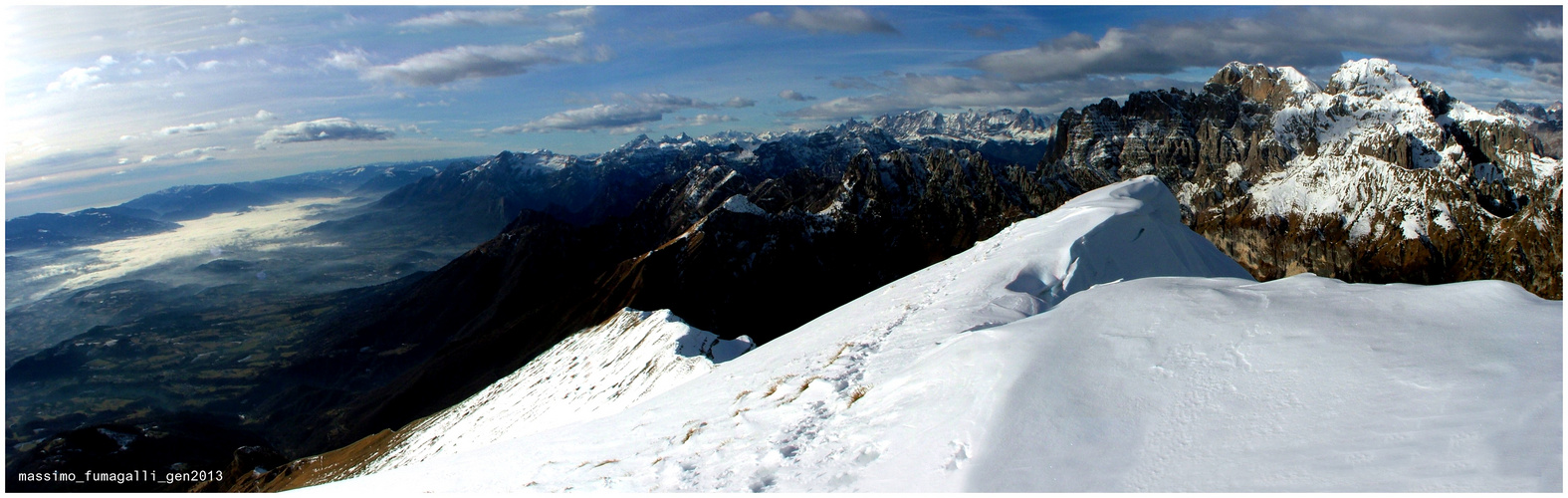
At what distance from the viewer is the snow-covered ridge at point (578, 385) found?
5978 cm

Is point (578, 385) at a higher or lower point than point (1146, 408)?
lower

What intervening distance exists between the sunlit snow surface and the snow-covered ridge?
27489 mm

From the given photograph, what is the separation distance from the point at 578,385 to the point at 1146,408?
7558cm

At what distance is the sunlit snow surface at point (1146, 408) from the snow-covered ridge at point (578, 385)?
2749 cm

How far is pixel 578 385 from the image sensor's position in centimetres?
8044

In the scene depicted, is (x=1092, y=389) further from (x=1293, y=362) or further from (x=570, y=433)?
(x=570, y=433)

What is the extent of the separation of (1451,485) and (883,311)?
23.5 metres

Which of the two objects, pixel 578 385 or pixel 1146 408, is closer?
pixel 1146 408

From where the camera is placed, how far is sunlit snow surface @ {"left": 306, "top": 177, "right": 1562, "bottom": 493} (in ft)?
40.3

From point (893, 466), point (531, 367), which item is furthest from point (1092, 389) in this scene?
point (531, 367)

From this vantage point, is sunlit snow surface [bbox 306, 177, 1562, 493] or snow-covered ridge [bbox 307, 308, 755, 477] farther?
snow-covered ridge [bbox 307, 308, 755, 477]

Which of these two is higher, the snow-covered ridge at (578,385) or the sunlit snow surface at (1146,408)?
the sunlit snow surface at (1146,408)

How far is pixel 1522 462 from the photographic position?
36.5ft

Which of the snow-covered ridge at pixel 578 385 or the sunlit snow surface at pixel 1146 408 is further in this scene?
the snow-covered ridge at pixel 578 385
